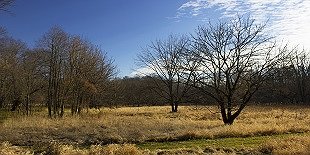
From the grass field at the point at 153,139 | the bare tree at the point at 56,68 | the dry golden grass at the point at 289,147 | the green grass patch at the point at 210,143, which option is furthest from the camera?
the bare tree at the point at 56,68

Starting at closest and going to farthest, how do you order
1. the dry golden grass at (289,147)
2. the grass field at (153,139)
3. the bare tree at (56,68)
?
the dry golden grass at (289,147), the grass field at (153,139), the bare tree at (56,68)

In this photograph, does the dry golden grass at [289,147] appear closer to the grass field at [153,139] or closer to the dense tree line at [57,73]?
the grass field at [153,139]

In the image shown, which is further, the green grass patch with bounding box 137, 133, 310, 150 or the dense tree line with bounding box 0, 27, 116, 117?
the dense tree line with bounding box 0, 27, 116, 117

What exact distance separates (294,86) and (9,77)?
213 ft

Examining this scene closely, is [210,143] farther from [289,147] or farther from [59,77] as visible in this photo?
[59,77]

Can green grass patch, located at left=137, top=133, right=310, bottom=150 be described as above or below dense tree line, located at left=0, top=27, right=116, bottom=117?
below

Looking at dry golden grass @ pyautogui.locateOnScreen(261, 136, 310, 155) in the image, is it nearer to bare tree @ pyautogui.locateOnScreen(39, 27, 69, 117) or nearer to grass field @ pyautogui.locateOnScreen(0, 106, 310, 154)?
grass field @ pyautogui.locateOnScreen(0, 106, 310, 154)

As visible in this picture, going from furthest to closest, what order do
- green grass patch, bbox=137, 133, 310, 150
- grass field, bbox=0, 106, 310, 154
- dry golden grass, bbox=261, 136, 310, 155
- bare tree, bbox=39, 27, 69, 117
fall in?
bare tree, bbox=39, 27, 69, 117
green grass patch, bbox=137, 133, 310, 150
grass field, bbox=0, 106, 310, 154
dry golden grass, bbox=261, 136, 310, 155

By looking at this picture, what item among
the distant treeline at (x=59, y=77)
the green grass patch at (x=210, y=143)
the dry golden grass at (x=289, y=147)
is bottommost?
the green grass patch at (x=210, y=143)

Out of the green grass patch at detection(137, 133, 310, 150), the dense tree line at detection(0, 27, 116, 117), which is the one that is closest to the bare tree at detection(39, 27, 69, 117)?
the dense tree line at detection(0, 27, 116, 117)

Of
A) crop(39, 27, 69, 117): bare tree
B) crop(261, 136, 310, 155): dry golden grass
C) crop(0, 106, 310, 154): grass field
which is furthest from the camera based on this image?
crop(39, 27, 69, 117): bare tree

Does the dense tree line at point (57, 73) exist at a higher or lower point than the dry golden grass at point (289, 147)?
higher

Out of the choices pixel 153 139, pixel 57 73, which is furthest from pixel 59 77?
pixel 153 139

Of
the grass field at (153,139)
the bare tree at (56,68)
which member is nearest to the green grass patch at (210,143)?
the grass field at (153,139)
